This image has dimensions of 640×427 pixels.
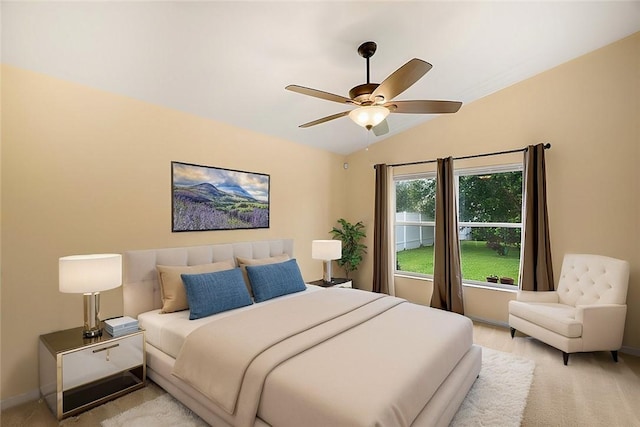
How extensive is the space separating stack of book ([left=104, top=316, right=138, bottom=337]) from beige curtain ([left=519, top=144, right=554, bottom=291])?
4.19m

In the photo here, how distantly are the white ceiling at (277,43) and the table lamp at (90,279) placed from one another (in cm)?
150

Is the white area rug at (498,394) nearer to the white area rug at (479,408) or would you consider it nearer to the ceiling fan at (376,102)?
the white area rug at (479,408)

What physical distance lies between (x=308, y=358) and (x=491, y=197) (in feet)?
12.0

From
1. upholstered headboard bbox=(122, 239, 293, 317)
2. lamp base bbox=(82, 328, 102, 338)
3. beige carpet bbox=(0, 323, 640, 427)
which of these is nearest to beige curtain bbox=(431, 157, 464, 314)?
beige carpet bbox=(0, 323, 640, 427)

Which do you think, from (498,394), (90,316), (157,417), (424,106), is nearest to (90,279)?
(90,316)

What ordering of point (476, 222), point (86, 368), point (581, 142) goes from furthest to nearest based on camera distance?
1. point (476, 222)
2. point (581, 142)
3. point (86, 368)

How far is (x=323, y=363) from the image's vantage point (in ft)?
5.97

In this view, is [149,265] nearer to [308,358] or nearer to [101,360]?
[101,360]

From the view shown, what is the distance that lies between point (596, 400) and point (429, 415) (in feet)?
5.60

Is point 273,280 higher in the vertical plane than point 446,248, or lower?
lower

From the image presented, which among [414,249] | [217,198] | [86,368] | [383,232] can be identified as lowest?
[86,368]

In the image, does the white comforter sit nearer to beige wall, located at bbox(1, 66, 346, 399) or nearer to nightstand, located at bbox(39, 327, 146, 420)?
nightstand, located at bbox(39, 327, 146, 420)

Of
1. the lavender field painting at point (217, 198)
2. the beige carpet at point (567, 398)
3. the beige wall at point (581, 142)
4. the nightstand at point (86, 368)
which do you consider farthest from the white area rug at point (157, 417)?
the beige wall at point (581, 142)

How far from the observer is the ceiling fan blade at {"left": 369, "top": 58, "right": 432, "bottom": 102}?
6.11 feet
